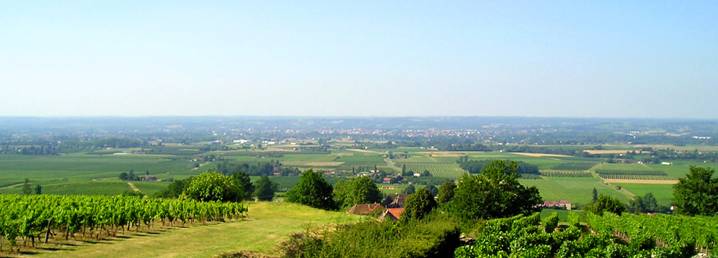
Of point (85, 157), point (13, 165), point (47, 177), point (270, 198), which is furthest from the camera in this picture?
point (85, 157)

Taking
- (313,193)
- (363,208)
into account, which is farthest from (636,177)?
(313,193)

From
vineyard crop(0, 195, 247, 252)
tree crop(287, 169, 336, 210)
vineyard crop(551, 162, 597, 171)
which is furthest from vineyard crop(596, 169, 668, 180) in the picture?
vineyard crop(0, 195, 247, 252)

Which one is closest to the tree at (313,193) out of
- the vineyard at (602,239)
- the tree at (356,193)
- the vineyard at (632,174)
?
the tree at (356,193)

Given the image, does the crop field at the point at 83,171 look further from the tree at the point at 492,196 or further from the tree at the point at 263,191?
the tree at the point at 492,196

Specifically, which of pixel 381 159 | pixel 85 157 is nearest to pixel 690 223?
pixel 381 159

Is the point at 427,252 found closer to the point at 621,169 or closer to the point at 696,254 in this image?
the point at 696,254

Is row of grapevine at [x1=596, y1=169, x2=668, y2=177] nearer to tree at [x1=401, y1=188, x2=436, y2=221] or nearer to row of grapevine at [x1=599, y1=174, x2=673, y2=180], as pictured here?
row of grapevine at [x1=599, y1=174, x2=673, y2=180]
